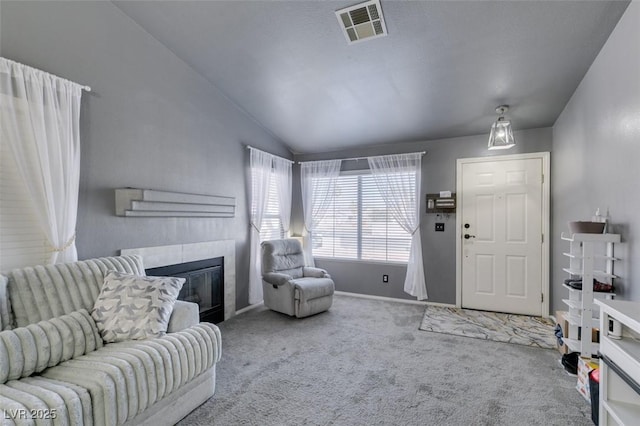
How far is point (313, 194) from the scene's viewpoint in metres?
5.15

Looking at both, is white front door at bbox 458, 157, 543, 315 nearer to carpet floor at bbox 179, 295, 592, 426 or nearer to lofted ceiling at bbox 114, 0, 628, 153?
lofted ceiling at bbox 114, 0, 628, 153

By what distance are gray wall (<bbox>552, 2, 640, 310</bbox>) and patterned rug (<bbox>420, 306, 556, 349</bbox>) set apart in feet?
4.09

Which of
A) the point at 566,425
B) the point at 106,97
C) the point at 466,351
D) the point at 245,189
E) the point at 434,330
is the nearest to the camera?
the point at 566,425

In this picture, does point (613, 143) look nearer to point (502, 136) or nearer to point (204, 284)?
point (502, 136)

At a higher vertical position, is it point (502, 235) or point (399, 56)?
point (399, 56)

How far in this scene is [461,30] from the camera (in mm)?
2432

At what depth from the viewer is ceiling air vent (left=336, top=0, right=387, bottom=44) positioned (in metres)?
2.31

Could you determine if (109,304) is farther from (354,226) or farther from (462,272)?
(462,272)

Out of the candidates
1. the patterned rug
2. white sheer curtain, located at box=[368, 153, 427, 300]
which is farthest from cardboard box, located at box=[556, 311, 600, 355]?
white sheer curtain, located at box=[368, 153, 427, 300]

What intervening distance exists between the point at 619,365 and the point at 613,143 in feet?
5.35

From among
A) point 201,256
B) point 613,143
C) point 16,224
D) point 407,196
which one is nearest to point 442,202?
point 407,196

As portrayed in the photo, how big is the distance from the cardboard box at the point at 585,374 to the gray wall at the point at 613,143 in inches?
20.6

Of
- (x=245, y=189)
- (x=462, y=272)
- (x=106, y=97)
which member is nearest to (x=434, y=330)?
(x=462, y=272)

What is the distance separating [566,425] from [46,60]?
A: 14.0ft
